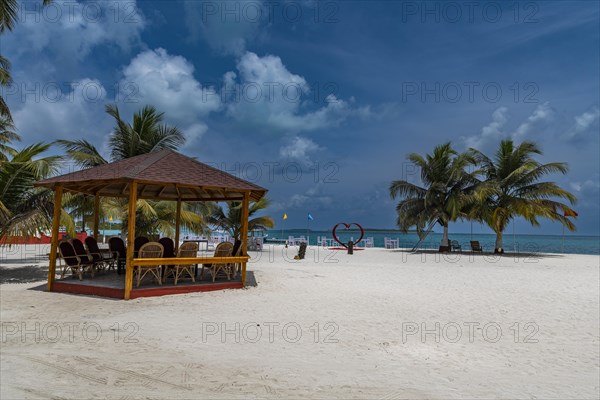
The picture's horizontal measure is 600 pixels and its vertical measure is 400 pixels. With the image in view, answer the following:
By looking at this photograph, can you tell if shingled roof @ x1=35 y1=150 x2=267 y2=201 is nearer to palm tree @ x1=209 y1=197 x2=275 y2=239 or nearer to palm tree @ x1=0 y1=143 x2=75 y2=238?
palm tree @ x1=0 y1=143 x2=75 y2=238

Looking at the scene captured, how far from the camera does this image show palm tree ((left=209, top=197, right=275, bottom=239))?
27.2 metres

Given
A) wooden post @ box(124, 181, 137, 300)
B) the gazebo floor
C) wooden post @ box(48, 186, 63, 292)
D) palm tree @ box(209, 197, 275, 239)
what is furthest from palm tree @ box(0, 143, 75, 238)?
palm tree @ box(209, 197, 275, 239)

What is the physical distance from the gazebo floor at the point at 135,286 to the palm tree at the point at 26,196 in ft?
6.51

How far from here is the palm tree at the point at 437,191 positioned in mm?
25484

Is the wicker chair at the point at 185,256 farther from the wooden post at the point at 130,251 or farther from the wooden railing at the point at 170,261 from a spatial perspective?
the wooden post at the point at 130,251

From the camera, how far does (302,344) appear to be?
6.03 meters

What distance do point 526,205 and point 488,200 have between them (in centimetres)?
228

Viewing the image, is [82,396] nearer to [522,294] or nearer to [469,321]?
[469,321]

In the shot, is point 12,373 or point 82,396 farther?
point 12,373

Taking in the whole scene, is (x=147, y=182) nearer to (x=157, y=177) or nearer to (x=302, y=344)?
(x=157, y=177)

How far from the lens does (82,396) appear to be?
3.88 meters

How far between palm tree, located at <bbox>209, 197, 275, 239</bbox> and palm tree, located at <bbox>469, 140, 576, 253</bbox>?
12796 mm

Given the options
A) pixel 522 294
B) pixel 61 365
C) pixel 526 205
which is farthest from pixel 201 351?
→ pixel 526 205

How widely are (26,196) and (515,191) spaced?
24.2m
